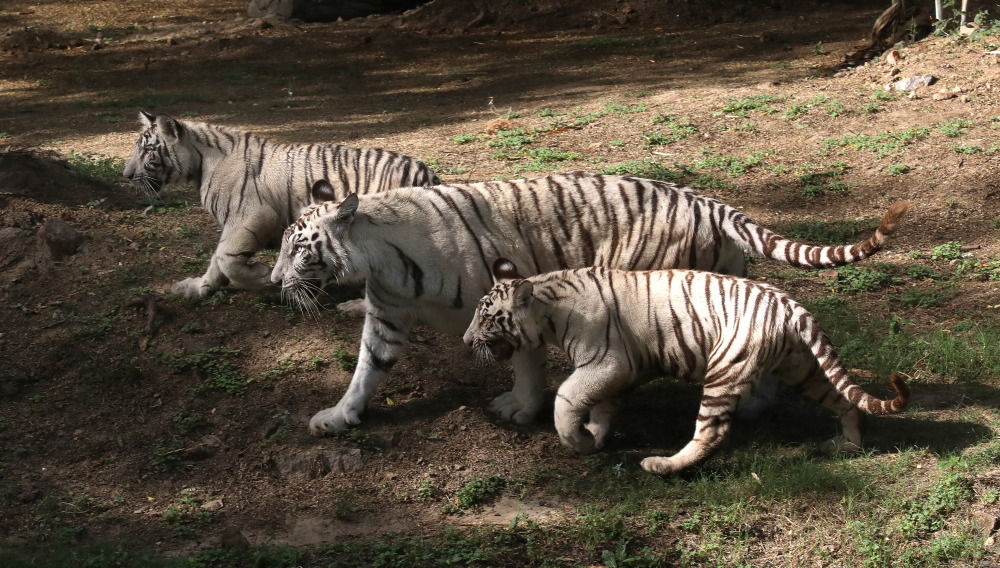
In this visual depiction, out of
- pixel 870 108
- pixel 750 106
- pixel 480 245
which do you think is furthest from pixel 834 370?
pixel 750 106

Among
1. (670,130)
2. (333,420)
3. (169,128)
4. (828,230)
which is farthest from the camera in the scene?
(670,130)

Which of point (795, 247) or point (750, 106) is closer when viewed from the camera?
point (795, 247)

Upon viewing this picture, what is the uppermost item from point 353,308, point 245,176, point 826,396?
point 245,176

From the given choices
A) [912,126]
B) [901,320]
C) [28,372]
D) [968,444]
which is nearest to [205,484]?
[28,372]

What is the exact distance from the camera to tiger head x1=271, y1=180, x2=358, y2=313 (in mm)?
4180

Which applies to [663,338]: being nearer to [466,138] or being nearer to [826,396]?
[826,396]

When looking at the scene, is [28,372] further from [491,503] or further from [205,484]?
[491,503]

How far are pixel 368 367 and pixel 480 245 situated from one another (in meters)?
0.73

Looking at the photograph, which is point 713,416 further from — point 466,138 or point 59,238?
point 466,138

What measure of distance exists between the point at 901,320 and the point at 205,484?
11.6ft

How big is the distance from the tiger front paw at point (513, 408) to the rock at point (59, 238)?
2899 mm

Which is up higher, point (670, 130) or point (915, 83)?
point (915, 83)

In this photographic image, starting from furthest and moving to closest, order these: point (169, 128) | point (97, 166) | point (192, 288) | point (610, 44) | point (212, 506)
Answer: point (610, 44) → point (97, 166) → point (169, 128) → point (192, 288) → point (212, 506)

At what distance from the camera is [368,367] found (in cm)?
441
